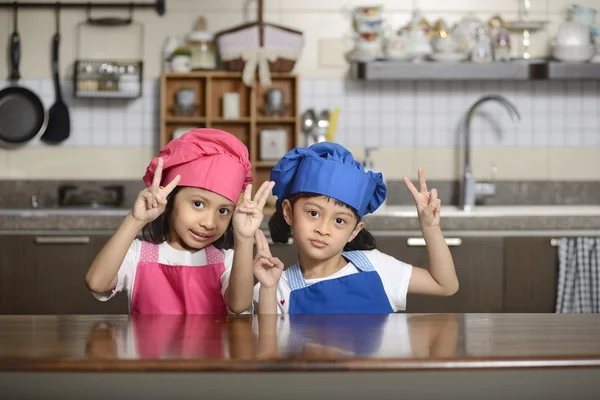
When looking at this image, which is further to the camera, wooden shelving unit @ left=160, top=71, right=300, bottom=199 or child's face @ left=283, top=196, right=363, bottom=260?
wooden shelving unit @ left=160, top=71, right=300, bottom=199

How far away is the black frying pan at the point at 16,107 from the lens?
3.55m

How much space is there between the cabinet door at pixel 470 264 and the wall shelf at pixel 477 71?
78cm

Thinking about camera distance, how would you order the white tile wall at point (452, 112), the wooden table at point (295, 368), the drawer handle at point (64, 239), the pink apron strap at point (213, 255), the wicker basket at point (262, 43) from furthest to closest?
the white tile wall at point (452, 112)
the wicker basket at point (262, 43)
the drawer handle at point (64, 239)
the pink apron strap at point (213, 255)
the wooden table at point (295, 368)

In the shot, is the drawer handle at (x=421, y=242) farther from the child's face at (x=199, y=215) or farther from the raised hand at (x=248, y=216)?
the raised hand at (x=248, y=216)

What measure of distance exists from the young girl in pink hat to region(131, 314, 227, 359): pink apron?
291 millimetres

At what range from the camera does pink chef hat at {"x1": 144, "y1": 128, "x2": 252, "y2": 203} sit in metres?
1.65

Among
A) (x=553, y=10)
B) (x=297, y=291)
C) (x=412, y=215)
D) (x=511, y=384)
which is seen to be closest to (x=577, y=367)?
(x=511, y=384)

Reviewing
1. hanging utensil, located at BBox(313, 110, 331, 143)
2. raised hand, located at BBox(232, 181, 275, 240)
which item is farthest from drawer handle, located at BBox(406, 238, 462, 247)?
raised hand, located at BBox(232, 181, 275, 240)

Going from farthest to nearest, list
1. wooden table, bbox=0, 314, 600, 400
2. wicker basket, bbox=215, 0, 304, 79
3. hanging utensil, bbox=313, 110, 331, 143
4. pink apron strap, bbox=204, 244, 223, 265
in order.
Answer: hanging utensil, bbox=313, 110, 331, 143 < wicker basket, bbox=215, 0, 304, 79 < pink apron strap, bbox=204, 244, 223, 265 < wooden table, bbox=0, 314, 600, 400

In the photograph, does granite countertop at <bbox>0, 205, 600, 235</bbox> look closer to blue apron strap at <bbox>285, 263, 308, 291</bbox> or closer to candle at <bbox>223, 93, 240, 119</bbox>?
candle at <bbox>223, 93, 240, 119</bbox>

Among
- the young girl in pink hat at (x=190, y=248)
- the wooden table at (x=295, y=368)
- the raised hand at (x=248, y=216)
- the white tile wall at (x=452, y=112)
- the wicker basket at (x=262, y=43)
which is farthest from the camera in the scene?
the white tile wall at (x=452, y=112)

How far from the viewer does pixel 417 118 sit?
3662 mm

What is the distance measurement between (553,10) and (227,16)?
1399 mm

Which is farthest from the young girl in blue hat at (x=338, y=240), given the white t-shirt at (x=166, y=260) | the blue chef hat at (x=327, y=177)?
the white t-shirt at (x=166, y=260)
